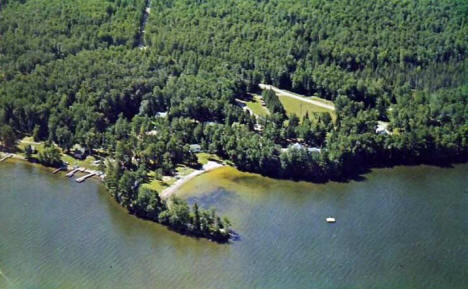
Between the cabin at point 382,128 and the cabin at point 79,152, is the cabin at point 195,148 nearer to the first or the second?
the cabin at point 79,152

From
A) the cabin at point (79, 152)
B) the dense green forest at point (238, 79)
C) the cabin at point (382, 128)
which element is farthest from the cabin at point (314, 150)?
the cabin at point (79, 152)

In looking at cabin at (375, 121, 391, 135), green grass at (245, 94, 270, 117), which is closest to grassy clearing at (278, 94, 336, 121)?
green grass at (245, 94, 270, 117)

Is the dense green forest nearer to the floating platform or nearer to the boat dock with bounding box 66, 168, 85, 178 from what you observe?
the boat dock with bounding box 66, 168, 85, 178

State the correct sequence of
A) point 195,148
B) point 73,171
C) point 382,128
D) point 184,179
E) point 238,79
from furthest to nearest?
point 238,79 < point 382,128 < point 195,148 < point 73,171 < point 184,179

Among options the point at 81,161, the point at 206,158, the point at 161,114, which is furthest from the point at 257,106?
the point at 81,161

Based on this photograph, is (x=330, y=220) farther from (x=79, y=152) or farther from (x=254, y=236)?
(x=79, y=152)

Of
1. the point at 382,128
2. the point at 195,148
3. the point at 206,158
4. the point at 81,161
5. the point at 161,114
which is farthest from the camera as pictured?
the point at 161,114
